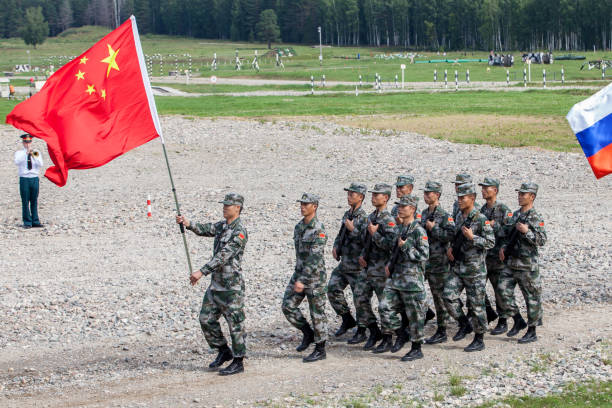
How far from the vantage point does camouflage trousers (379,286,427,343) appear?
10164mm

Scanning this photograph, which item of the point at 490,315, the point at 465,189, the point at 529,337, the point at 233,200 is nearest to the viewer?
the point at 233,200

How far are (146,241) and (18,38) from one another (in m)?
176

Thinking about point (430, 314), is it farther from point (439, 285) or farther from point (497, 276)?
point (497, 276)

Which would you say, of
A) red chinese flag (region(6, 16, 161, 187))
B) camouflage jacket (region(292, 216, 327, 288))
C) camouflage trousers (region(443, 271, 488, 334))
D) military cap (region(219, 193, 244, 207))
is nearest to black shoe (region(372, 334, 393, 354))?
camouflage trousers (region(443, 271, 488, 334))

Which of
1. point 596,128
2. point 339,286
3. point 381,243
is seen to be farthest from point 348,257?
point 596,128

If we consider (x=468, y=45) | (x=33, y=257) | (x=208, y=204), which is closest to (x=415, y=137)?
(x=208, y=204)

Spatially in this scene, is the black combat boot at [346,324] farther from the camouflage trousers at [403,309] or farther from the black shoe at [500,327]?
the black shoe at [500,327]

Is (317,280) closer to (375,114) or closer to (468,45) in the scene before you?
(375,114)

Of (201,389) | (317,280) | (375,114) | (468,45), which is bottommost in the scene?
(201,389)

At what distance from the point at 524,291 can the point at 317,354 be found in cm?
288

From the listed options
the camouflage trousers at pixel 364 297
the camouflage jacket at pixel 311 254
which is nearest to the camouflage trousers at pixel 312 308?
the camouflage jacket at pixel 311 254

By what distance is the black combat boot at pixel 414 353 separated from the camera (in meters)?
10.2

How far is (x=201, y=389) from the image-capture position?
9375 millimetres

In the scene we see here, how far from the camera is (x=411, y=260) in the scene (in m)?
10.1
